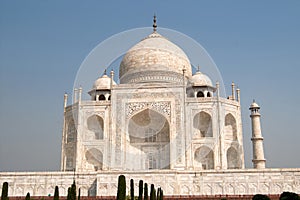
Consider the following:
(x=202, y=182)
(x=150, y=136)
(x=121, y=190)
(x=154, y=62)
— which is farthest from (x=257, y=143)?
(x=121, y=190)

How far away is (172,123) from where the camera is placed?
1784 cm

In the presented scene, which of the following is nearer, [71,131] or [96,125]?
[96,125]

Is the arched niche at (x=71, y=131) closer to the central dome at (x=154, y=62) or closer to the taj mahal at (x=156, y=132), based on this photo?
the taj mahal at (x=156, y=132)

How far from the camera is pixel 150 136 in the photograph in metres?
18.9

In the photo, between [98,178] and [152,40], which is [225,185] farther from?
[152,40]

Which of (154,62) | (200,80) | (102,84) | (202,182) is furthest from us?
(154,62)

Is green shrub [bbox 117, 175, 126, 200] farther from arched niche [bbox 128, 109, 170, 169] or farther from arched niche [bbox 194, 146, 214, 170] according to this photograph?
arched niche [bbox 194, 146, 214, 170]

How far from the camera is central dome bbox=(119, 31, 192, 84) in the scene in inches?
822

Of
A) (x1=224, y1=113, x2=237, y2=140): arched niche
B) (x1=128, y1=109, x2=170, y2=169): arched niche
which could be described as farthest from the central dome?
(x1=224, y1=113, x2=237, y2=140): arched niche

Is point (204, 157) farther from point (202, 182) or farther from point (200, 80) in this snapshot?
point (200, 80)

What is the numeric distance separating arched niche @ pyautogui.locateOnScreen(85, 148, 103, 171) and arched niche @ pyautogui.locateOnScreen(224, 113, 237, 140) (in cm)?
653

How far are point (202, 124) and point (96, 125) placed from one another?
5.53 meters

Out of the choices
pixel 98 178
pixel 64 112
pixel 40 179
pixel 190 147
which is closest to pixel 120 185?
pixel 98 178

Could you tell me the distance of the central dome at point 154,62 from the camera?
20.9 metres
